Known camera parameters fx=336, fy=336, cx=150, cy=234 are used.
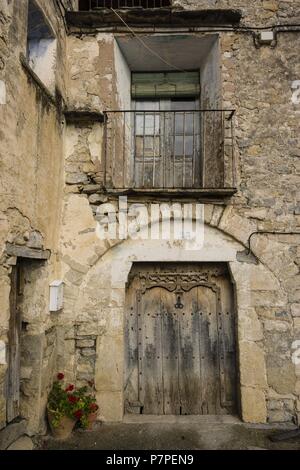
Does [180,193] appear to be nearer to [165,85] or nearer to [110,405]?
[165,85]

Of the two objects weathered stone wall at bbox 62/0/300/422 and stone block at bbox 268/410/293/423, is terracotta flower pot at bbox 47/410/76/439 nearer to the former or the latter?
weathered stone wall at bbox 62/0/300/422

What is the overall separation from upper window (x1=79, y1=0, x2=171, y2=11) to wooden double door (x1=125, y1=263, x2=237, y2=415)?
3623 millimetres

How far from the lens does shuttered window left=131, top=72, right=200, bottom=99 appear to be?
4.92 m

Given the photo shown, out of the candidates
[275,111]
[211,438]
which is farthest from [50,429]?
[275,111]

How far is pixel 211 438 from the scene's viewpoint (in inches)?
137

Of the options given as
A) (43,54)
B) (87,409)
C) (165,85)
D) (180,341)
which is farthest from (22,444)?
(165,85)

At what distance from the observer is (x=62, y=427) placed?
3.44 meters

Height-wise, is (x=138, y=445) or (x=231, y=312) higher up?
(x=231, y=312)

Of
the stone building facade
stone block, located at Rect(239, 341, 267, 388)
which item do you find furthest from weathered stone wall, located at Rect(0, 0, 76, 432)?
stone block, located at Rect(239, 341, 267, 388)

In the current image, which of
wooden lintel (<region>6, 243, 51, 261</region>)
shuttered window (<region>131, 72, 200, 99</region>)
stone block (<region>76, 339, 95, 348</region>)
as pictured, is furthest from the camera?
shuttered window (<region>131, 72, 200, 99</region>)

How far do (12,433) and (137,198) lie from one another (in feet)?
8.76

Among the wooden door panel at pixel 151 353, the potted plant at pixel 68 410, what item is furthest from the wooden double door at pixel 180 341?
the potted plant at pixel 68 410
